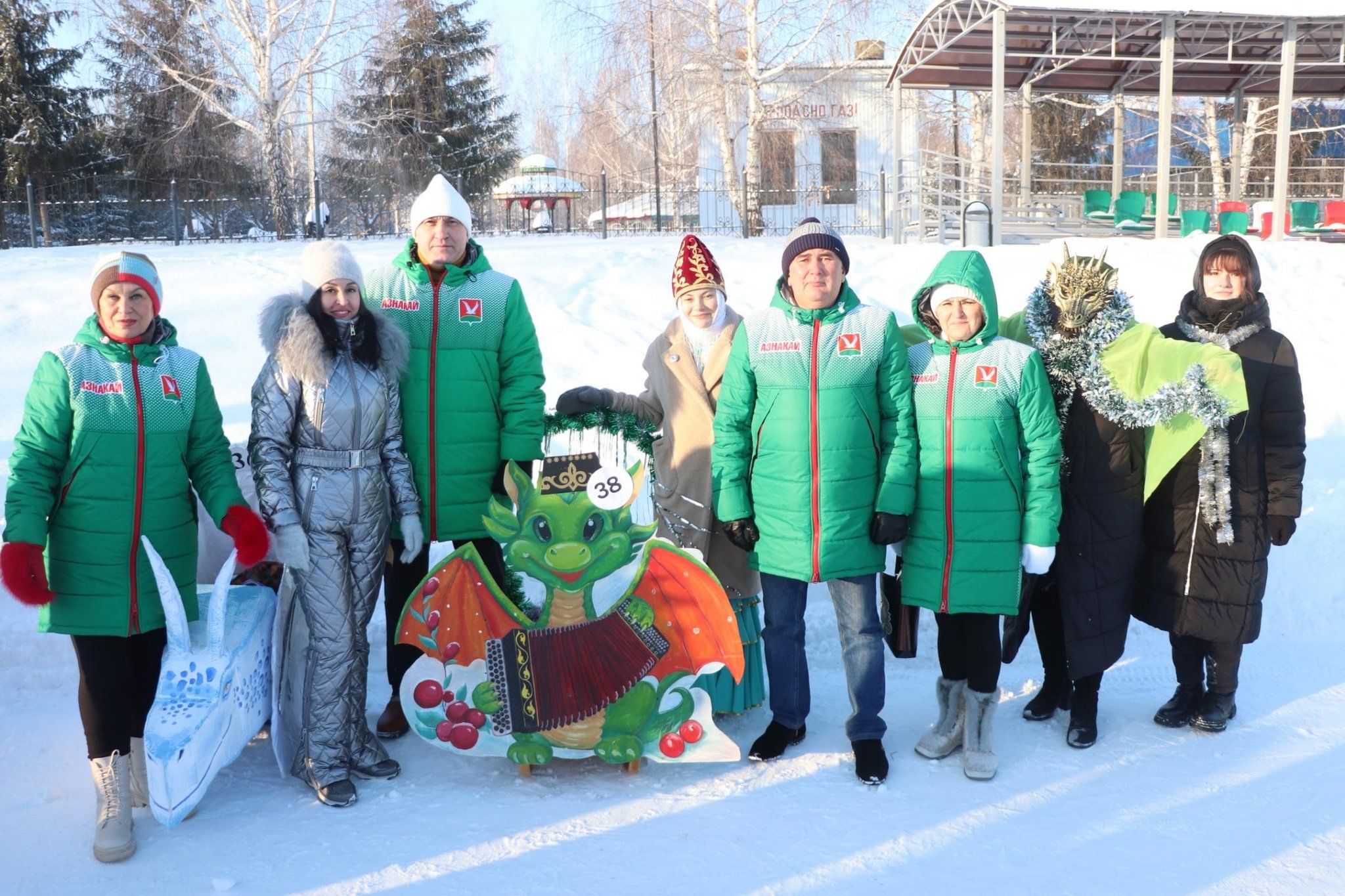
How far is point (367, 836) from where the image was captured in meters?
2.99

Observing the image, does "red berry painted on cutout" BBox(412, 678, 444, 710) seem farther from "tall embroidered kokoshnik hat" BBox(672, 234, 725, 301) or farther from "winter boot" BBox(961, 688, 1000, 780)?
"winter boot" BBox(961, 688, 1000, 780)

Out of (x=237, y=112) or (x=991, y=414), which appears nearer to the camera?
(x=991, y=414)

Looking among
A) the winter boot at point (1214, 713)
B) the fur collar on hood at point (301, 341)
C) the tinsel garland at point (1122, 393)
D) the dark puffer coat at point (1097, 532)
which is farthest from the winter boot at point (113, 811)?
the winter boot at point (1214, 713)

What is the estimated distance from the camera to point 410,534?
3279 mm

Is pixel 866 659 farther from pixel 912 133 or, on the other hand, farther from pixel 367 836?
pixel 912 133

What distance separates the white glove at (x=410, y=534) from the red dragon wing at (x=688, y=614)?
747 mm

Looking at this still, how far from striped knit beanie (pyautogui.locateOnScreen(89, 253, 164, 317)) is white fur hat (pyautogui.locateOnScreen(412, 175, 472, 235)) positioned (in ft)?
2.76

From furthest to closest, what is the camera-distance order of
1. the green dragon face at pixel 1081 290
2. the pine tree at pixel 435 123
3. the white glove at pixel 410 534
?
the pine tree at pixel 435 123
the green dragon face at pixel 1081 290
the white glove at pixel 410 534

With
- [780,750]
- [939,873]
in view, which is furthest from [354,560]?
[939,873]

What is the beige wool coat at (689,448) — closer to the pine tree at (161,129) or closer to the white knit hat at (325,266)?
the white knit hat at (325,266)

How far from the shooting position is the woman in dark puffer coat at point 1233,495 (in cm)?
347

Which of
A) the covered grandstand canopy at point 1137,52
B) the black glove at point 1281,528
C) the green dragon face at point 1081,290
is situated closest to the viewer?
the green dragon face at point 1081,290

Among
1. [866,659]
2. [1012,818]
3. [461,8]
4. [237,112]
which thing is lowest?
[1012,818]

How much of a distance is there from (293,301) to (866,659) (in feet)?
7.09
